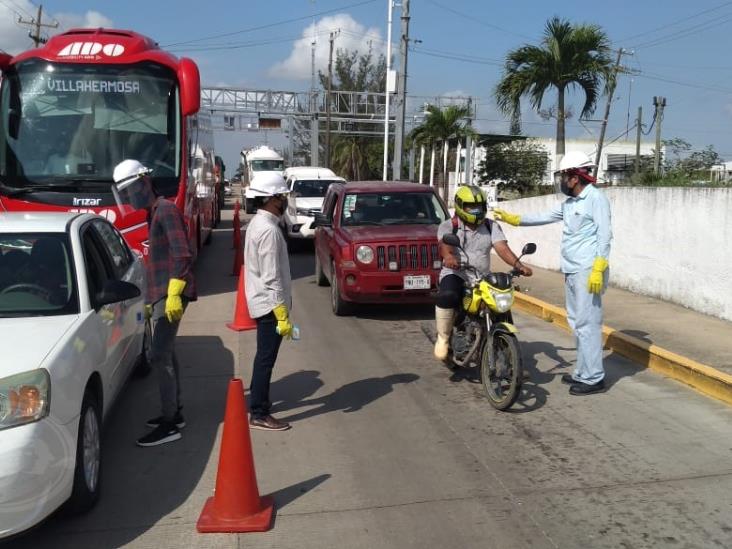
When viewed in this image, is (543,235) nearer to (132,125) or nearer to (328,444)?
(132,125)

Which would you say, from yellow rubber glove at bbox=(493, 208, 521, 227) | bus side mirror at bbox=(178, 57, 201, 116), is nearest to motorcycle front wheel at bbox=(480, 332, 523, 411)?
yellow rubber glove at bbox=(493, 208, 521, 227)

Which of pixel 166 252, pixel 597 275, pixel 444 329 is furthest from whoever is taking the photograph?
pixel 444 329

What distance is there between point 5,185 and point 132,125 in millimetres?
1916

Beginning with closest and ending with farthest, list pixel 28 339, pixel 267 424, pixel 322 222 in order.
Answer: pixel 28 339, pixel 267 424, pixel 322 222

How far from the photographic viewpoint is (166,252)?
17.6 feet

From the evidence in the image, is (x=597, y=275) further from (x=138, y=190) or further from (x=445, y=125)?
(x=445, y=125)

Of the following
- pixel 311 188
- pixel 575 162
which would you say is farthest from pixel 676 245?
pixel 311 188

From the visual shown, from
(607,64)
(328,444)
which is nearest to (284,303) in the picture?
(328,444)

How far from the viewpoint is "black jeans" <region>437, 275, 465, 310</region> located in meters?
6.76

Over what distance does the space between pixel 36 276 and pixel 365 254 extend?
5.07 m

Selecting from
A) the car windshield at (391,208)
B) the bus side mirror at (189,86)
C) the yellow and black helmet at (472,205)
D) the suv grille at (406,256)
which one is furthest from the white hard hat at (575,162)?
the bus side mirror at (189,86)

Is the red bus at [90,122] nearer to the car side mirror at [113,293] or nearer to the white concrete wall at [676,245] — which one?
the car side mirror at [113,293]

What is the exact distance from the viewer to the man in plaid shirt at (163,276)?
530 cm

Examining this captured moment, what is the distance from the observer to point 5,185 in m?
10.5
